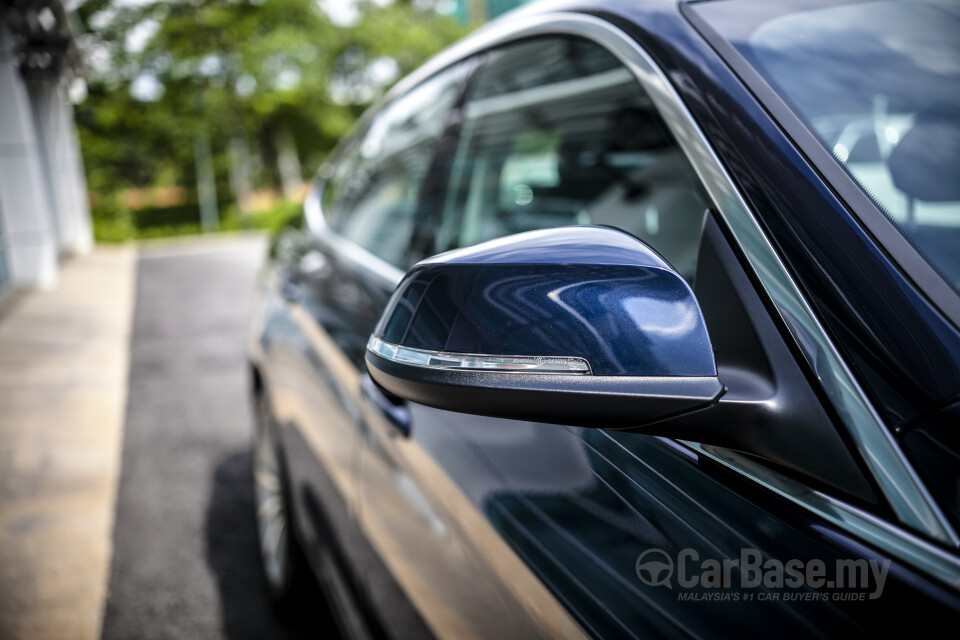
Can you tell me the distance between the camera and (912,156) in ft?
4.55

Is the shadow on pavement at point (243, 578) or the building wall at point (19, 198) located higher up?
the building wall at point (19, 198)

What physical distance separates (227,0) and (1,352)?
98.6 feet

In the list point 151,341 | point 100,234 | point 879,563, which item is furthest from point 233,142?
point 879,563

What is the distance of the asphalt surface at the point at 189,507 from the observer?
8.49 ft

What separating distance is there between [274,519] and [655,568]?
1916mm

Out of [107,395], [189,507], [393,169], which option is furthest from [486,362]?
[107,395]

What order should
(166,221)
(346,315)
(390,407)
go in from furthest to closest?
(166,221)
(346,315)
(390,407)

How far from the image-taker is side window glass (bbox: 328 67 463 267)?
6.15 feet

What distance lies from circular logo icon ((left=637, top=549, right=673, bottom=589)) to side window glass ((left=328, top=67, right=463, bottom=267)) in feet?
3.46

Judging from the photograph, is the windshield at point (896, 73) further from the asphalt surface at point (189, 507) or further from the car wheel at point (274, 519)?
the asphalt surface at point (189, 507)

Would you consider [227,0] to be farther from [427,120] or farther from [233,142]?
[427,120]

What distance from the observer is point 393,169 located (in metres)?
2.18

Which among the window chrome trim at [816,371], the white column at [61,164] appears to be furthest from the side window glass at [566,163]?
the white column at [61,164]
